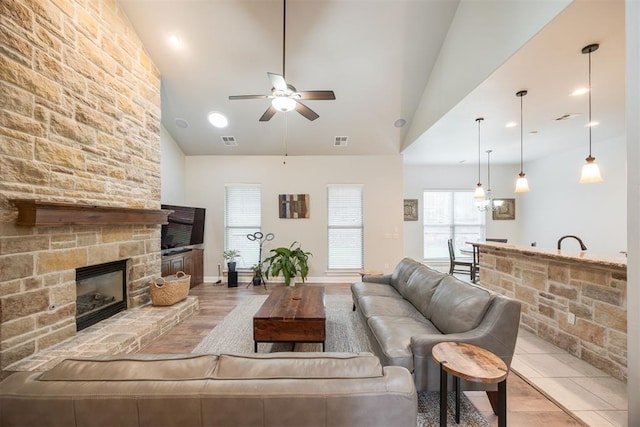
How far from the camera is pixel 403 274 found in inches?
146

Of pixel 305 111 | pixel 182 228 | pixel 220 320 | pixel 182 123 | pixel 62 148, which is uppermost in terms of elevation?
pixel 182 123

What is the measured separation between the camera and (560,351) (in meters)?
2.82

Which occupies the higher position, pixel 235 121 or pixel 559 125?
pixel 235 121

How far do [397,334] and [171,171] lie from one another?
5341 millimetres

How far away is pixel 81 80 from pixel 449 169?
779 centimetres

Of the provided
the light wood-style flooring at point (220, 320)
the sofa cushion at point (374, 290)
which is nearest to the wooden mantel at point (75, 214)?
the light wood-style flooring at point (220, 320)

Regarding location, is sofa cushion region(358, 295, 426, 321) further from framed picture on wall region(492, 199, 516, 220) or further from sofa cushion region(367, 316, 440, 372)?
framed picture on wall region(492, 199, 516, 220)

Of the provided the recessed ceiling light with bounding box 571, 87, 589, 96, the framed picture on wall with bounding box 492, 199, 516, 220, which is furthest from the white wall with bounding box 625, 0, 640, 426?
the framed picture on wall with bounding box 492, 199, 516, 220

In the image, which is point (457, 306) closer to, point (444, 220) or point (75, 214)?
point (75, 214)


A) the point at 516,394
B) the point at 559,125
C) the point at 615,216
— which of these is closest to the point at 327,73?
the point at 559,125

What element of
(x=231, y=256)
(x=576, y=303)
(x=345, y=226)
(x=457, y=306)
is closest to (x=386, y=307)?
(x=457, y=306)

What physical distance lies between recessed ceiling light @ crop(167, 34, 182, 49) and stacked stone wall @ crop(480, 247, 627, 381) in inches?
220

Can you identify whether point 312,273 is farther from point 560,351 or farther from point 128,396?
point 128,396

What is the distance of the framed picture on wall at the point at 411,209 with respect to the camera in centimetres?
737
